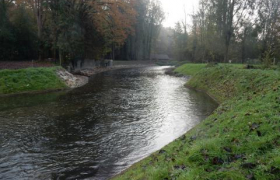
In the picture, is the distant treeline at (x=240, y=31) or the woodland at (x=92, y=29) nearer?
the woodland at (x=92, y=29)

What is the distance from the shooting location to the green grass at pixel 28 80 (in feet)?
61.1

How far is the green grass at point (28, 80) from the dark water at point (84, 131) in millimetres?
2027

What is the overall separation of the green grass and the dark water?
79.8 inches

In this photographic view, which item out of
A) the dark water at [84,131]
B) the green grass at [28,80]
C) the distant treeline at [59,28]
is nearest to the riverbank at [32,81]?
the green grass at [28,80]

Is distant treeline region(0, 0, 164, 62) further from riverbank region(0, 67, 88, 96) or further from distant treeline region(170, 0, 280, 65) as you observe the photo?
distant treeline region(170, 0, 280, 65)

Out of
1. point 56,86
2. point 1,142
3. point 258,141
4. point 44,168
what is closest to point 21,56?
point 56,86

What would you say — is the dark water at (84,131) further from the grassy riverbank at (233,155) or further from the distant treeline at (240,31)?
the distant treeline at (240,31)

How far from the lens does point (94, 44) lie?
41281 millimetres

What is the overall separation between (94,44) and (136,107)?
29.2m

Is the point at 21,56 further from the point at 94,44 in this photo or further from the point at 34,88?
the point at 34,88

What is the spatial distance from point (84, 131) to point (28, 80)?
12788 mm

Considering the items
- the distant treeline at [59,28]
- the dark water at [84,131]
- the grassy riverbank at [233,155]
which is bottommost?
the dark water at [84,131]

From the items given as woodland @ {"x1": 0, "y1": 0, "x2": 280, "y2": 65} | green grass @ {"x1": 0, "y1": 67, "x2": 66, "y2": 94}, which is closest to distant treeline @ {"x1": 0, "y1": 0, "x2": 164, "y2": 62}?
woodland @ {"x1": 0, "y1": 0, "x2": 280, "y2": 65}

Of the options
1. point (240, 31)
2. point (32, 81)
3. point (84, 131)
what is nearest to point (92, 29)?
point (32, 81)
